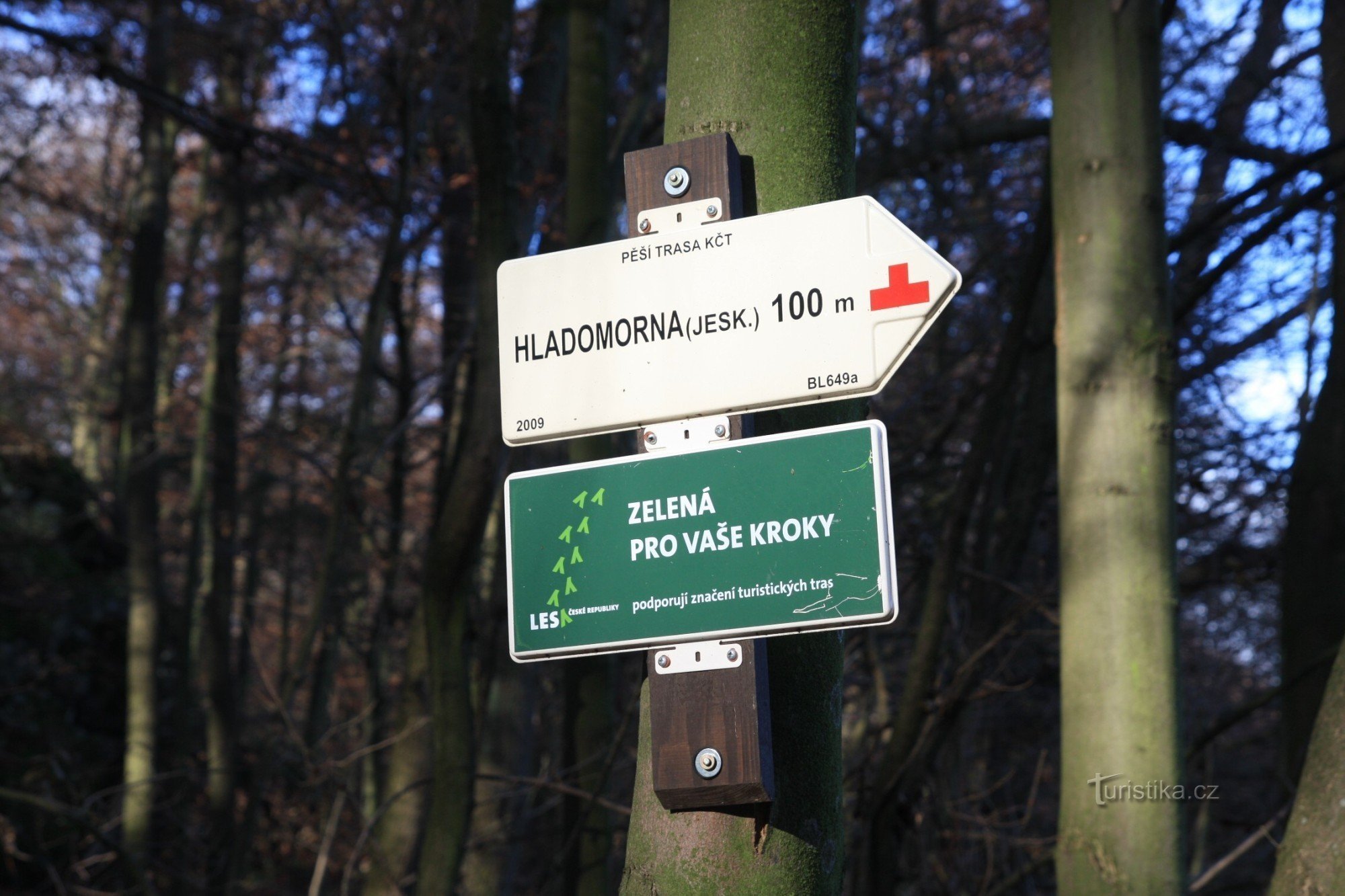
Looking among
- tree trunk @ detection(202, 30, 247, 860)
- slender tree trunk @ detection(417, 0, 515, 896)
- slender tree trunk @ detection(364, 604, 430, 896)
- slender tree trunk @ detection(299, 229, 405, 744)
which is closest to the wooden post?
slender tree trunk @ detection(417, 0, 515, 896)

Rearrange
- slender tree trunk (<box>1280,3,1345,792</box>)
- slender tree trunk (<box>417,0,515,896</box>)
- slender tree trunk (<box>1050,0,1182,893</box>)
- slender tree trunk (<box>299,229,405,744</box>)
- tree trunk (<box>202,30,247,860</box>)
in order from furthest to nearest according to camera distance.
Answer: tree trunk (<box>202,30,247,860</box>), slender tree trunk (<box>1280,3,1345,792</box>), slender tree trunk (<box>299,229,405,744</box>), slender tree trunk (<box>417,0,515,896</box>), slender tree trunk (<box>1050,0,1182,893</box>)

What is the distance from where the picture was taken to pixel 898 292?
62.6 inches

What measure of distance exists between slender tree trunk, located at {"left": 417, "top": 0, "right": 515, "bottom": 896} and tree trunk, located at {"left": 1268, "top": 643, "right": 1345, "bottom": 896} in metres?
2.76

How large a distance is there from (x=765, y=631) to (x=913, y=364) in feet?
21.4

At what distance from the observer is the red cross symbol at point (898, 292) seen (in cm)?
158

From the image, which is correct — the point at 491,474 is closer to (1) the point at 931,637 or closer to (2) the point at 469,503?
(2) the point at 469,503

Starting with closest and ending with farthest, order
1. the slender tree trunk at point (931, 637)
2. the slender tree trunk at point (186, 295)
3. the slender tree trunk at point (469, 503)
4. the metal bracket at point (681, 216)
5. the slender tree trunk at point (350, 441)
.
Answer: the metal bracket at point (681, 216), the slender tree trunk at point (469, 503), the slender tree trunk at point (931, 637), the slender tree trunk at point (350, 441), the slender tree trunk at point (186, 295)

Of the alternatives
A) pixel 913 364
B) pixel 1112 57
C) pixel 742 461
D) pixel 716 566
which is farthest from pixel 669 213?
pixel 913 364

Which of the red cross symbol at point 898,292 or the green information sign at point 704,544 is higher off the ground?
the red cross symbol at point 898,292

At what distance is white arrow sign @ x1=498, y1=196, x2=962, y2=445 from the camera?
1.59m

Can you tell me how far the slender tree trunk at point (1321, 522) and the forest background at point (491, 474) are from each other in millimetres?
19

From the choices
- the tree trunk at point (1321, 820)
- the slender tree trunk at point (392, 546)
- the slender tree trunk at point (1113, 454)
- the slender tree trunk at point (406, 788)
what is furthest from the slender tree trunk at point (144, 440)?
the tree trunk at point (1321, 820)

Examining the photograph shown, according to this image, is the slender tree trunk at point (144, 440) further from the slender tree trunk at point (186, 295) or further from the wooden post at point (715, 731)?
the wooden post at point (715, 731)

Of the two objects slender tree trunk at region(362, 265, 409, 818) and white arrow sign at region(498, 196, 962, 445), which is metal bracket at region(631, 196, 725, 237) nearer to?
white arrow sign at region(498, 196, 962, 445)
